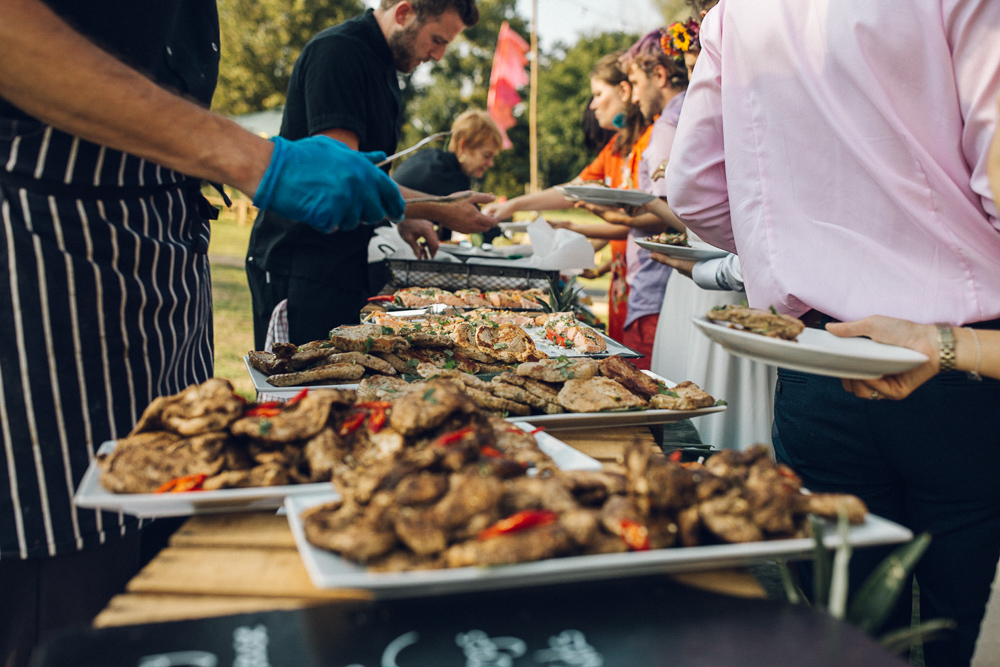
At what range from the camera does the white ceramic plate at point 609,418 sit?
1.58 metres

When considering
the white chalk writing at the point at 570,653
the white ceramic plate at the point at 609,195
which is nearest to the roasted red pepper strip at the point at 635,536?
the white chalk writing at the point at 570,653

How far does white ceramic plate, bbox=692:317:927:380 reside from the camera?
1.19 meters

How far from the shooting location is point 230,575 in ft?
3.15

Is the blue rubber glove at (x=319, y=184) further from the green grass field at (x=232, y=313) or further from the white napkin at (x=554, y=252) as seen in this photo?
the green grass field at (x=232, y=313)

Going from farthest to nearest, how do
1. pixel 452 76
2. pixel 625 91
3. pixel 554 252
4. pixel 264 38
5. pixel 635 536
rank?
1. pixel 452 76
2. pixel 264 38
3. pixel 625 91
4. pixel 554 252
5. pixel 635 536

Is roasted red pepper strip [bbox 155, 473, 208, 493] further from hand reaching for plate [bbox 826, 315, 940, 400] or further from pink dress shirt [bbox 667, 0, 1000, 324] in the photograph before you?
pink dress shirt [bbox 667, 0, 1000, 324]

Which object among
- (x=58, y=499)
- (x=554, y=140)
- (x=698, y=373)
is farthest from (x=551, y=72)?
(x=58, y=499)

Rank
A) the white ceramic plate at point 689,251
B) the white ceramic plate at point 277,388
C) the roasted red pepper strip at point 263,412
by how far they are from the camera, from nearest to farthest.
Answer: the roasted red pepper strip at point 263,412 → the white ceramic plate at point 277,388 → the white ceramic plate at point 689,251

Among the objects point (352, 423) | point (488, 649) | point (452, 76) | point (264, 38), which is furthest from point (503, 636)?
point (452, 76)

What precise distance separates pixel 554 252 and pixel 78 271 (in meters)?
3.04

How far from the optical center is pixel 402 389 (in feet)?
5.36

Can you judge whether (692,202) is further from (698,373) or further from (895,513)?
(698,373)

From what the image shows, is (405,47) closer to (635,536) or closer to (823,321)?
(823,321)

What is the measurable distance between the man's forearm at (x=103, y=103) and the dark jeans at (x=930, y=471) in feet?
5.25
